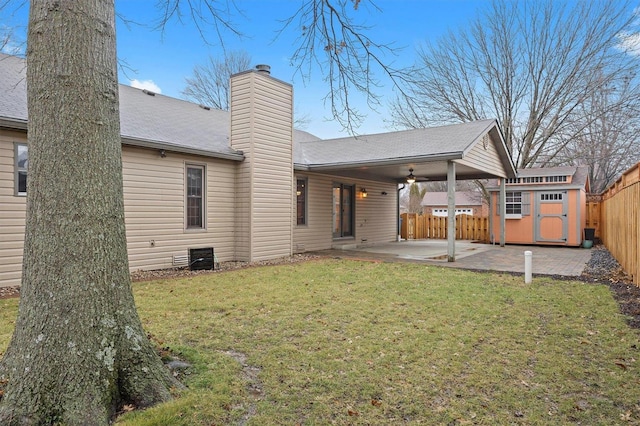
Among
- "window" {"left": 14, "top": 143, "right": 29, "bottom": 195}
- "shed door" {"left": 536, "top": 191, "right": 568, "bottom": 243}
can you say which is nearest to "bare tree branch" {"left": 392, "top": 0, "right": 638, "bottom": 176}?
"shed door" {"left": 536, "top": 191, "right": 568, "bottom": 243}

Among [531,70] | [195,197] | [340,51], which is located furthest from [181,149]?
[531,70]

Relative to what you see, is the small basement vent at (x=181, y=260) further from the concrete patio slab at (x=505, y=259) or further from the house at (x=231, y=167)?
the concrete patio slab at (x=505, y=259)

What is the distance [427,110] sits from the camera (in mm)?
20938

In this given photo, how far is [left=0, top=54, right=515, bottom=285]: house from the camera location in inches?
283

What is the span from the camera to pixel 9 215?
254 inches

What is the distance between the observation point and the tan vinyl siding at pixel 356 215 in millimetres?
12523

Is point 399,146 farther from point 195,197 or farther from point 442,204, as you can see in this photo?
point 442,204

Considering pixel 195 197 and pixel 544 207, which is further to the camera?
pixel 544 207

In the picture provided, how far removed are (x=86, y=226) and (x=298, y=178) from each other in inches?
388

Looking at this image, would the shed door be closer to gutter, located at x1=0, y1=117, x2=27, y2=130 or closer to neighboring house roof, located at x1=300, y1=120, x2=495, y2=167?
neighboring house roof, located at x1=300, y1=120, x2=495, y2=167

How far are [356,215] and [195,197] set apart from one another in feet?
22.8

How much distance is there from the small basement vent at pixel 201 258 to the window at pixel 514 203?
11.6m

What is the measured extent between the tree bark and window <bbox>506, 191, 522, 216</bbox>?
49.2ft

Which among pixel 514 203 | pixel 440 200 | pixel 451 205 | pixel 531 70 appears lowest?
pixel 451 205
